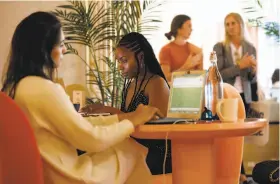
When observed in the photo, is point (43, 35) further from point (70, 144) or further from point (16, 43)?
point (70, 144)

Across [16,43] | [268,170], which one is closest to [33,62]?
[16,43]

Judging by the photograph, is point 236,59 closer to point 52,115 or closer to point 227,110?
point 227,110

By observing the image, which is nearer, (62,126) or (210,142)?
(62,126)

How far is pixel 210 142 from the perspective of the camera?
1902 mm

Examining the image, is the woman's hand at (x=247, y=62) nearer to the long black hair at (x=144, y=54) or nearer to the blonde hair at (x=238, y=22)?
the blonde hair at (x=238, y=22)

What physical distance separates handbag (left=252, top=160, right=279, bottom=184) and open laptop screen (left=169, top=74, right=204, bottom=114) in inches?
67.7

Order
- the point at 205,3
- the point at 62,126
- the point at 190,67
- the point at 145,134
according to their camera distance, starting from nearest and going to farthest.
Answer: the point at 62,126 → the point at 145,134 → the point at 190,67 → the point at 205,3

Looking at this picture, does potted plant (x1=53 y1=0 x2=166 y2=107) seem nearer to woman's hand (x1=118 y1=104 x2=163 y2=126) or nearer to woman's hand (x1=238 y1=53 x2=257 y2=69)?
woman's hand (x1=238 y1=53 x2=257 y2=69)

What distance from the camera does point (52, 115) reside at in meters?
1.51

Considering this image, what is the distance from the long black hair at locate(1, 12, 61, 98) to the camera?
5.19ft

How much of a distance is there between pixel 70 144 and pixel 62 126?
0.12 meters

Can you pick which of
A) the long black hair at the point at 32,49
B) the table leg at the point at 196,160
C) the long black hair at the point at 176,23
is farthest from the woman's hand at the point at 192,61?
the long black hair at the point at 32,49

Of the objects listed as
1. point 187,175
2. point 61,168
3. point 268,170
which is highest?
point 61,168

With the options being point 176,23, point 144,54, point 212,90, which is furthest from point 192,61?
point 212,90
